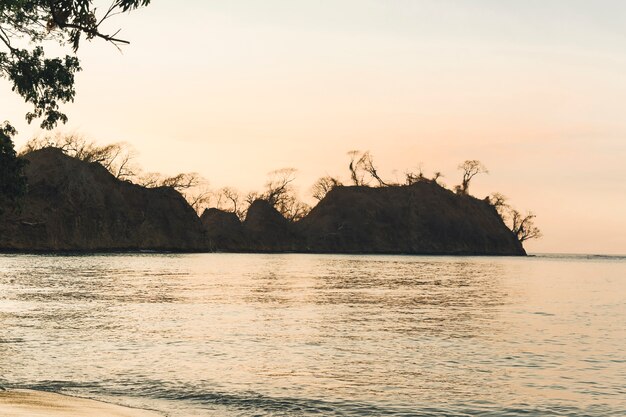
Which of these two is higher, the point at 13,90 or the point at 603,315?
the point at 13,90

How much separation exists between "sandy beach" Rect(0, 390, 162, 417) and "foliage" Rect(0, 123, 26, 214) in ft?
122

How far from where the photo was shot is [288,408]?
42.9 ft

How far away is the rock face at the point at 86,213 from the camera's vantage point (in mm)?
141000

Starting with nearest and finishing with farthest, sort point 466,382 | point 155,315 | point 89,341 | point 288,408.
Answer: point 288,408
point 466,382
point 89,341
point 155,315

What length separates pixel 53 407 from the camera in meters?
11.6

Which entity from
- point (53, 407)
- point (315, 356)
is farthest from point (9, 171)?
point (53, 407)

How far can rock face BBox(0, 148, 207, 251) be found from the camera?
141 m

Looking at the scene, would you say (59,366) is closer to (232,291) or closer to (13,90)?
(13,90)

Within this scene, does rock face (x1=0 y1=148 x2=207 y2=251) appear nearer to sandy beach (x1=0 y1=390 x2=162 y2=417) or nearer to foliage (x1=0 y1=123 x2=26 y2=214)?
foliage (x1=0 y1=123 x2=26 y2=214)

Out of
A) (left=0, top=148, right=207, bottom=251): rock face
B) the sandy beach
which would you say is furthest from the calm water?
(left=0, top=148, right=207, bottom=251): rock face

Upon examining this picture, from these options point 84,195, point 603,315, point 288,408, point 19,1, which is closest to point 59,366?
point 288,408

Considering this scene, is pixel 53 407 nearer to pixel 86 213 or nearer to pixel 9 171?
pixel 9 171

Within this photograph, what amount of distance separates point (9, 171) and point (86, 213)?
106m

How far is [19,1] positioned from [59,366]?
11071mm
